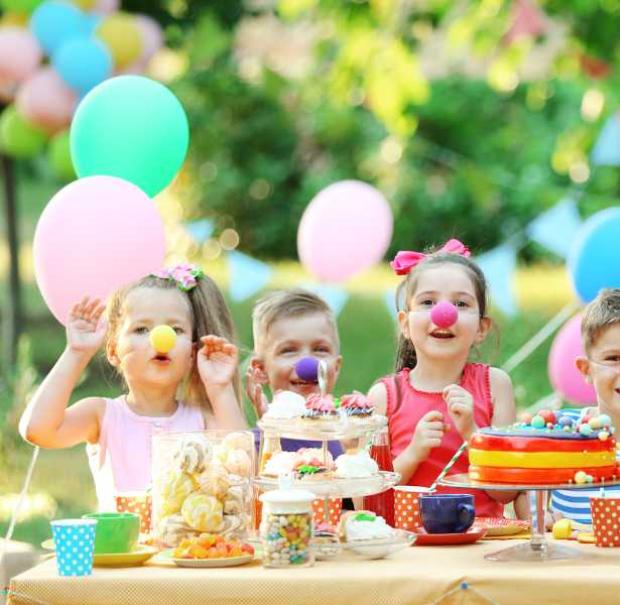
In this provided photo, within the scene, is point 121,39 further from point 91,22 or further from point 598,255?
point 598,255

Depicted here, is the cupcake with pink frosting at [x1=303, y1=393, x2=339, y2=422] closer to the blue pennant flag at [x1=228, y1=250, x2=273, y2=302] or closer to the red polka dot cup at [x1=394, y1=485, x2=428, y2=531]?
the red polka dot cup at [x1=394, y1=485, x2=428, y2=531]

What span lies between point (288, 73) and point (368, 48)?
6.16 m

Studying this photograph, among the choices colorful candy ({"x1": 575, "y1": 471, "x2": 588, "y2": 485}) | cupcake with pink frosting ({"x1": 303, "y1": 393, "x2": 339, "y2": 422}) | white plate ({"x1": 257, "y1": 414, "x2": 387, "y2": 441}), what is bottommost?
colorful candy ({"x1": 575, "y1": 471, "x2": 588, "y2": 485})

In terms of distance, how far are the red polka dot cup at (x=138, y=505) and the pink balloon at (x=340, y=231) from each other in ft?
14.2

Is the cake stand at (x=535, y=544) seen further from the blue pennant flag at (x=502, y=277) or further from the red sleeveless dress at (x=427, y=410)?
the blue pennant flag at (x=502, y=277)

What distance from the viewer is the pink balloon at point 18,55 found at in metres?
8.77

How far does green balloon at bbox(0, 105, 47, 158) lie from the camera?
9.18 metres

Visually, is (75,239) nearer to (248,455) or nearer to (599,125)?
(248,455)

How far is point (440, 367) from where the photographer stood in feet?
13.2

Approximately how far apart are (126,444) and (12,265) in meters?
7.37

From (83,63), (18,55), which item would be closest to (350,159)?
(18,55)

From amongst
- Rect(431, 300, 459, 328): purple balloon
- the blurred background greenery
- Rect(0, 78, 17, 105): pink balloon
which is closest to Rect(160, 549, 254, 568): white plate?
Rect(431, 300, 459, 328): purple balloon

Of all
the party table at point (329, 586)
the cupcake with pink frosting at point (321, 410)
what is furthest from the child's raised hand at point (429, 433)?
the party table at point (329, 586)

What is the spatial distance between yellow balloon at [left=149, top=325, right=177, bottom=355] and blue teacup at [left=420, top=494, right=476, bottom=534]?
932 millimetres
